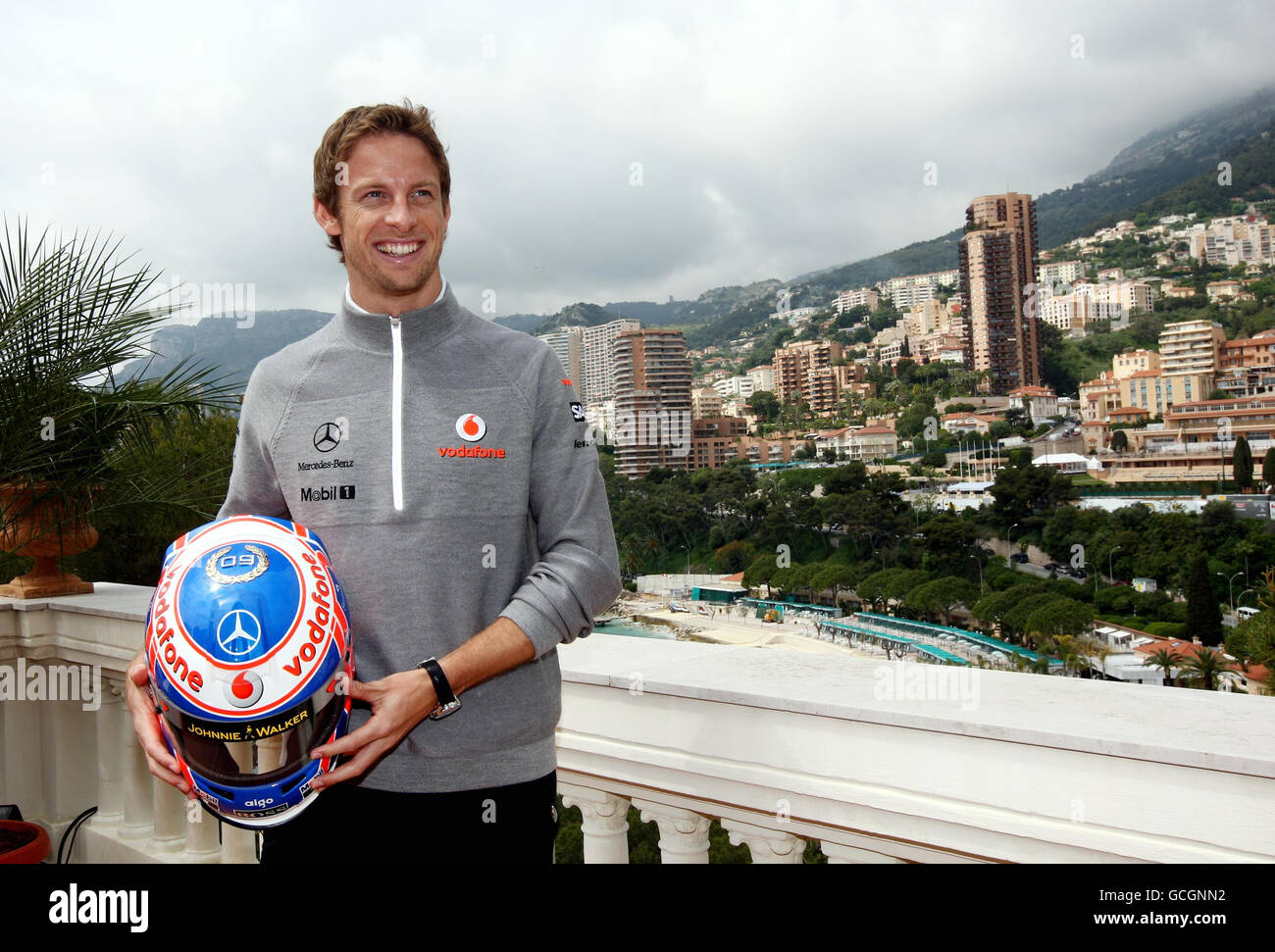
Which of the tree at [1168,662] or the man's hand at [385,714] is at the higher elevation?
the man's hand at [385,714]

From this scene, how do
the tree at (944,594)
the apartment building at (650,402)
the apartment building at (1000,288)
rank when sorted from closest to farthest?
the tree at (944,594), the apartment building at (650,402), the apartment building at (1000,288)

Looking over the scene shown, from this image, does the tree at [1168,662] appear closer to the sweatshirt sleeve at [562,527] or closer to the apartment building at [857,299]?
the sweatshirt sleeve at [562,527]

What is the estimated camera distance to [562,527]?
1.13 meters

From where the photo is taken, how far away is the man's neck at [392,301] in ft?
3.98

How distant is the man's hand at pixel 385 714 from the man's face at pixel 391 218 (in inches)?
19.4

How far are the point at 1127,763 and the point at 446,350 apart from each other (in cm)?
95

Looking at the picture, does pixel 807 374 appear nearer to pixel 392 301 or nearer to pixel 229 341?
pixel 229 341

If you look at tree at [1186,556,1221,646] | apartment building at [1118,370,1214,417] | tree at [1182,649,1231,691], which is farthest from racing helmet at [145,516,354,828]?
apartment building at [1118,370,1214,417]

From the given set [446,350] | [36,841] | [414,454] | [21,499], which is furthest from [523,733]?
[21,499]

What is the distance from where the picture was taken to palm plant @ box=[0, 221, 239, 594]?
311 cm

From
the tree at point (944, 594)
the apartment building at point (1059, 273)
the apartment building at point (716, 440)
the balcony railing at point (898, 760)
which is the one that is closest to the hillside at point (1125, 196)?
the apartment building at point (1059, 273)

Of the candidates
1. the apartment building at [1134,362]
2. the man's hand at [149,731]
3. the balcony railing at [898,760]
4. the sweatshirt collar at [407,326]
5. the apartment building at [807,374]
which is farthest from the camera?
the apartment building at [807,374]

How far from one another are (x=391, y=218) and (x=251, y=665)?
56 centimetres
